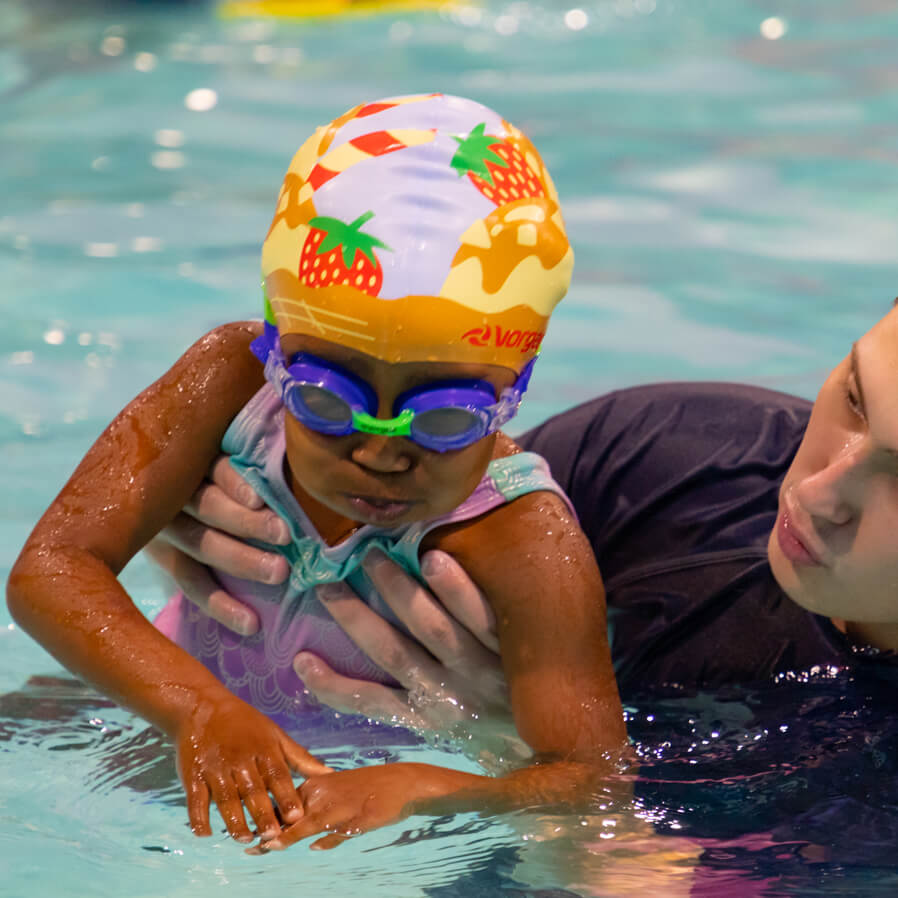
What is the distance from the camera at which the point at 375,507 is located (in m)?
2.73

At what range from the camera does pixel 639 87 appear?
9109 millimetres

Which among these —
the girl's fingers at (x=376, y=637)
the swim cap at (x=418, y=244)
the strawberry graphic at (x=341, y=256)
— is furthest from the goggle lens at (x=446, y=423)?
the girl's fingers at (x=376, y=637)

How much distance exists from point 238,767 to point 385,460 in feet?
2.03

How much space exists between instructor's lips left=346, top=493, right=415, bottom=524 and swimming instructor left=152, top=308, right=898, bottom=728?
0.23 meters

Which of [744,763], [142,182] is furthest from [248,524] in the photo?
[142,182]

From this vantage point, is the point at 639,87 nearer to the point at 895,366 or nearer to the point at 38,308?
the point at 38,308

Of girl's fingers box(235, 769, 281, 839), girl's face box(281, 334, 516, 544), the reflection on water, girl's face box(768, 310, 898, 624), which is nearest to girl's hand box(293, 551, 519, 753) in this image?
the reflection on water

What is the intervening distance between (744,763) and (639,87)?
6.78 meters

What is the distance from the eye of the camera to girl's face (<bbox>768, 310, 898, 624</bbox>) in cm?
254

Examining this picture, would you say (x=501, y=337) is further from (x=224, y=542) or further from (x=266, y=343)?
(x=224, y=542)

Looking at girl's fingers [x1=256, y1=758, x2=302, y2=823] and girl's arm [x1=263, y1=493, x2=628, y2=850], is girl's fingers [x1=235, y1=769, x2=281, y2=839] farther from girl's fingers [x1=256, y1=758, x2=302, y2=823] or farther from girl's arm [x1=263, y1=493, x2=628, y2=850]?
girl's arm [x1=263, y1=493, x2=628, y2=850]

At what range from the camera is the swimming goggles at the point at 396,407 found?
8.57 feet

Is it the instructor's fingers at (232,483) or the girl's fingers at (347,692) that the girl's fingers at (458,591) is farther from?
the instructor's fingers at (232,483)

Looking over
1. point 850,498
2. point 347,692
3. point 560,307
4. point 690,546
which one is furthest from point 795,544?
point 560,307
